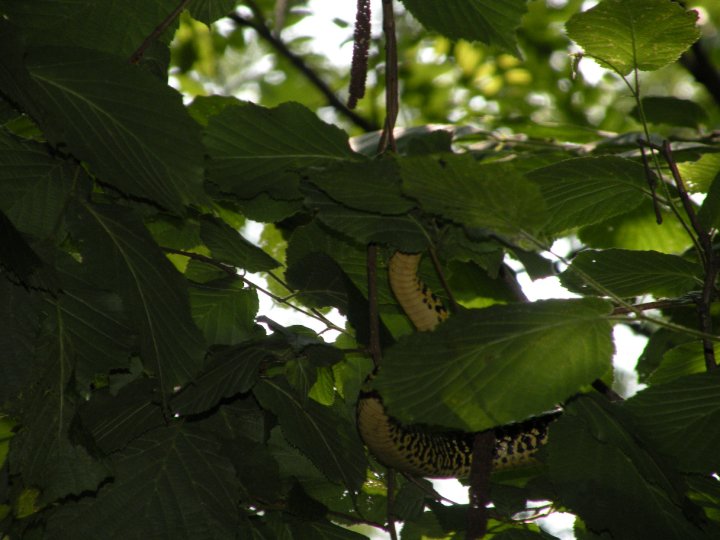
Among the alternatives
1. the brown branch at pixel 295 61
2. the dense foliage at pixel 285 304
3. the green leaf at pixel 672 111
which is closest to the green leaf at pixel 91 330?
the dense foliage at pixel 285 304

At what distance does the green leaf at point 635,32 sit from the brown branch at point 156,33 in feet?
2.43

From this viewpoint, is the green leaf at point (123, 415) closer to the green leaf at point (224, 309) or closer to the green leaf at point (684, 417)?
the green leaf at point (224, 309)

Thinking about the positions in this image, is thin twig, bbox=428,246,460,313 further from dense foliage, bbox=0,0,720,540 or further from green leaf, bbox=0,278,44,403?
green leaf, bbox=0,278,44,403

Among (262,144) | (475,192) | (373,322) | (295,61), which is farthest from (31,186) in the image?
(295,61)

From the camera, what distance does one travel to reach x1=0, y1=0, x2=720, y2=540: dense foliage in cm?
125

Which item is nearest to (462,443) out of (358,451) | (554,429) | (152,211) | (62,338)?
(358,451)

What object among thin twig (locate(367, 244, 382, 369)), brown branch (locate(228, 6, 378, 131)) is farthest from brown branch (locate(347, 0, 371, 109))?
brown branch (locate(228, 6, 378, 131))

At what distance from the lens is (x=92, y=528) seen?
1.49m

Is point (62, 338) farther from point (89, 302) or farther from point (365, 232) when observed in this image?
point (365, 232)

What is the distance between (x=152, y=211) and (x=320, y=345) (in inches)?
17.5

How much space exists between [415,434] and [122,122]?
1.19 meters

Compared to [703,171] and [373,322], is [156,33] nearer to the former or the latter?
[373,322]

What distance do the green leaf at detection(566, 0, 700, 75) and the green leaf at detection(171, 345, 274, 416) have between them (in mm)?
871

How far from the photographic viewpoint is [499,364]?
1.24 metres
